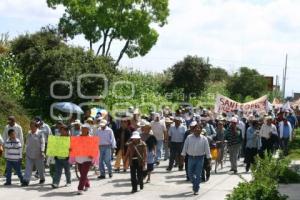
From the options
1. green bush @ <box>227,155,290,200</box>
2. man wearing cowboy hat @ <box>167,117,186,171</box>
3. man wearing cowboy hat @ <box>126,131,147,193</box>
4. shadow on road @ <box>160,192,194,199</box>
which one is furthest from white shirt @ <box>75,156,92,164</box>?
man wearing cowboy hat @ <box>167,117,186,171</box>

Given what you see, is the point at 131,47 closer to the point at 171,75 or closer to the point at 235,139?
the point at 171,75

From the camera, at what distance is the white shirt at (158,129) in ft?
67.3

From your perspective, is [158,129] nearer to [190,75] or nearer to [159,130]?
[159,130]

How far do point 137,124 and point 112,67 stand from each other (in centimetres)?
1105

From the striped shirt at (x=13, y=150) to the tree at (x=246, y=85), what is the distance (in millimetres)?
42596

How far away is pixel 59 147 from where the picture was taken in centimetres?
1548

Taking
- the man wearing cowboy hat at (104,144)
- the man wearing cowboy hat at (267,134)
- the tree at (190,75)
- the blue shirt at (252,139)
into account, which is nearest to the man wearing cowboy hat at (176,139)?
the blue shirt at (252,139)

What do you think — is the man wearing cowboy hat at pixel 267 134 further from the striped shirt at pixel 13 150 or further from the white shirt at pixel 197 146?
the striped shirt at pixel 13 150

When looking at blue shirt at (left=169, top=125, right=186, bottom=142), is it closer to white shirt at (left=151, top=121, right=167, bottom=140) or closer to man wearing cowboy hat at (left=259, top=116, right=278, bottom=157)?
white shirt at (left=151, top=121, right=167, bottom=140)

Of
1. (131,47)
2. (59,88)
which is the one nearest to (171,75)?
(131,47)

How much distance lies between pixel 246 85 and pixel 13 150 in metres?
44.3

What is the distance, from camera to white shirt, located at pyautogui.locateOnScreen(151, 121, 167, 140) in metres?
20.5

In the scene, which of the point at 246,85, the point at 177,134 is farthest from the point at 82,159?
the point at 246,85

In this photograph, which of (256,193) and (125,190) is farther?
(125,190)
